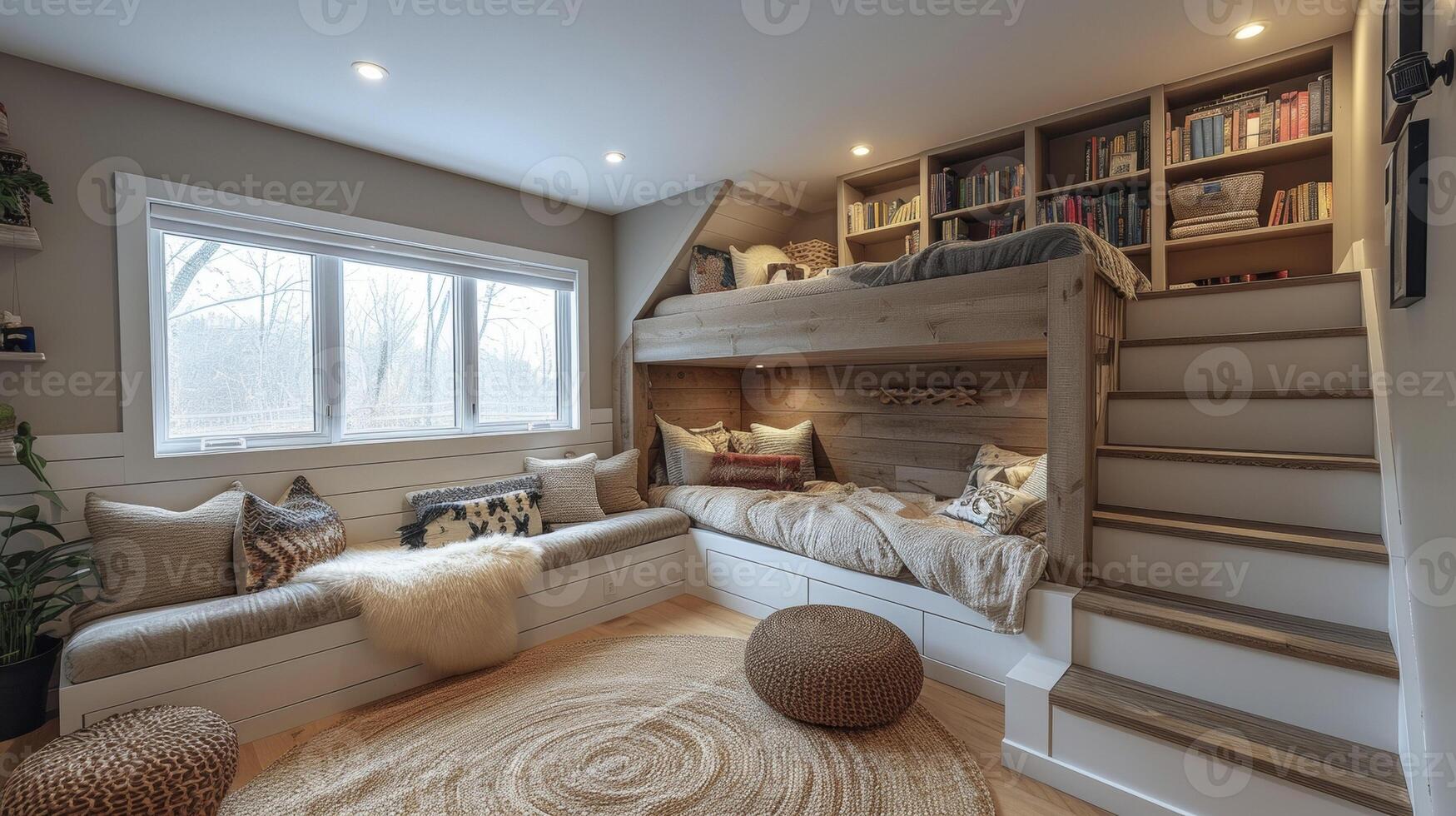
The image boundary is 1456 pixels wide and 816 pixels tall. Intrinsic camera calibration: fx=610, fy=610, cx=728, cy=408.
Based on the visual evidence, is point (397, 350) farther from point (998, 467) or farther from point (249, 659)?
point (998, 467)

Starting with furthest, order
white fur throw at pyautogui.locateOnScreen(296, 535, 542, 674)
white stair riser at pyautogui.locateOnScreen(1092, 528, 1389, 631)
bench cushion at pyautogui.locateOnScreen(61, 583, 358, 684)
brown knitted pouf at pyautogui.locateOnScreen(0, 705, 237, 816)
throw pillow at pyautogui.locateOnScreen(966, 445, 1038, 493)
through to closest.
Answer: throw pillow at pyautogui.locateOnScreen(966, 445, 1038, 493) → white fur throw at pyautogui.locateOnScreen(296, 535, 542, 674) → bench cushion at pyautogui.locateOnScreen(61, 583, 358, 684) → white stair riser at pyautogui.locateOnScreen(1092, 528, 1389, 631) → brown knitted pouf at pyautogui.locateOnScreen(0, 705, 237, 816)

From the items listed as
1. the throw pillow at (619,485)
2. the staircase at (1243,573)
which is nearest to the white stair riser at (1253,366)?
the staircase at (1243,573)

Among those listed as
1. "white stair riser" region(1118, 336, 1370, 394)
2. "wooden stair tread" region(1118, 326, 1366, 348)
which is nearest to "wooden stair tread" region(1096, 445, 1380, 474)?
"white stair riser" region(1118, 336, 1370, 394)

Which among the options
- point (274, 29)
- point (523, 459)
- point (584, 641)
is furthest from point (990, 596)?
point (274, 29)

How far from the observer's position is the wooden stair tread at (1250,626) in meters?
1.48

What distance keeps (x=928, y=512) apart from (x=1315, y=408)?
1.44m

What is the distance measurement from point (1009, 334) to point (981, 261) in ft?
1.01

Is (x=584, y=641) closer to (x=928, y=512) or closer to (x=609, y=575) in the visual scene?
(x=609, y=575)

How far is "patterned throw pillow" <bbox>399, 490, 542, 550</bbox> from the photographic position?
275 cm

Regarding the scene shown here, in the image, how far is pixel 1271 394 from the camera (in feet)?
6.64

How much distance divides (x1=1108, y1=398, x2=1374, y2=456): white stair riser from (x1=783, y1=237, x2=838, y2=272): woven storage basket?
1.80m

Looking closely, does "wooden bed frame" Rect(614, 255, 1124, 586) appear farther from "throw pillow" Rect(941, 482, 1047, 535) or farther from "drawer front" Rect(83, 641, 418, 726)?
"drawer front" Rect(83, 641, 418, 726)

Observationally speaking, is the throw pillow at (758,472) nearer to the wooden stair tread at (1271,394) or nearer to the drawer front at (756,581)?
the drawer front at (756,581)

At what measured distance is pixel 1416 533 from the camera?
1.27m
